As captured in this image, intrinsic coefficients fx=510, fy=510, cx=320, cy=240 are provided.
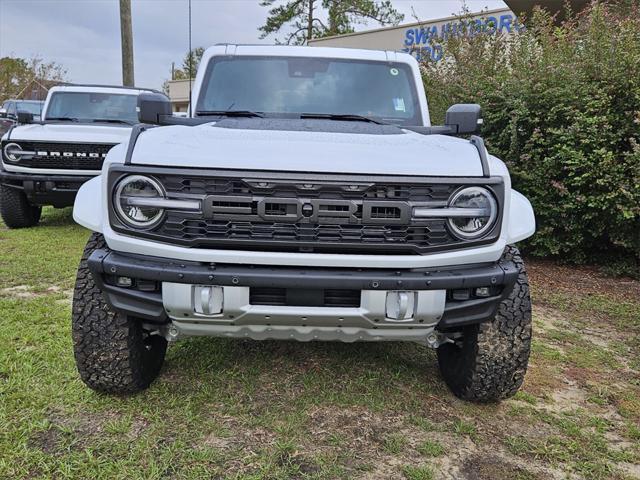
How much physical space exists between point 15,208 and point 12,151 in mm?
787

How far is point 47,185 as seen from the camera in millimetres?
5988

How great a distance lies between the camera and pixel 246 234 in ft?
6.80

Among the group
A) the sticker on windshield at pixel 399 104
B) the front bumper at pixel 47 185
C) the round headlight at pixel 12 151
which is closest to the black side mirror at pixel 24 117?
the round headlight at pixel 12 151

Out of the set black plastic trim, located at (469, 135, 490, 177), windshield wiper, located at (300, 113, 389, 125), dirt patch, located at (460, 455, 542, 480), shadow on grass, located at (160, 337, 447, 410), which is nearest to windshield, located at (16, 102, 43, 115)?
windshield wiper, located at (300, 113, 389, 125)

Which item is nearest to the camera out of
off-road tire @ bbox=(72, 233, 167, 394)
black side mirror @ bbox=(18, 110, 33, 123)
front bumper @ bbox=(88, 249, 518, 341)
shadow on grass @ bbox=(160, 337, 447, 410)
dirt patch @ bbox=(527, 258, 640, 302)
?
front bumper @ bbox=(88, 249, 518, 341)

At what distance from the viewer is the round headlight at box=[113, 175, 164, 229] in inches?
81.4

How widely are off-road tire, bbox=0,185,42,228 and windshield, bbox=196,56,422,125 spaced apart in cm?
423

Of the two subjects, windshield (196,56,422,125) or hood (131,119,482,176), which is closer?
hood (131,119,482,176)

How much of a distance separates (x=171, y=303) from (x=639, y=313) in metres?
4.05

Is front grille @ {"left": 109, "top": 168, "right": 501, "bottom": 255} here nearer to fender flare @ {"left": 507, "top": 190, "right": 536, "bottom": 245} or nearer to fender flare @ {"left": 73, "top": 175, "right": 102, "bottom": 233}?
fender flare @ {"left": 73, "top": 175, "right": 102, "bottom": 233}

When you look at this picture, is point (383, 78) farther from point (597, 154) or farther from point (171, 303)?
point (597, 154)

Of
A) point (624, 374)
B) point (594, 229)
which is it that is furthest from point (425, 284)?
point (594, 229)

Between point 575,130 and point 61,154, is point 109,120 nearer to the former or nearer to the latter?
point 61,154

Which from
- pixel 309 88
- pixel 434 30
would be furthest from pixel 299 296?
pixel 434 30
